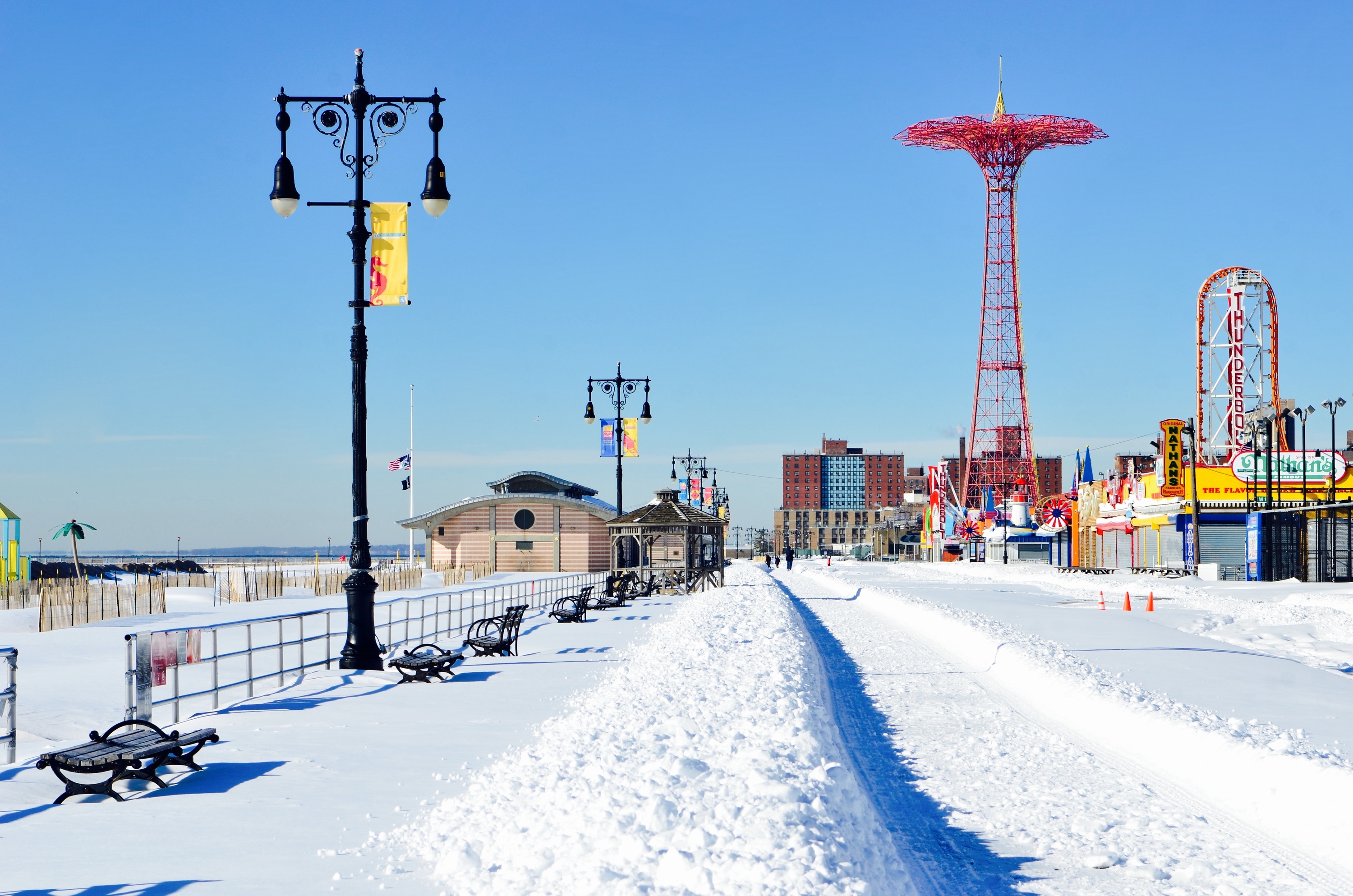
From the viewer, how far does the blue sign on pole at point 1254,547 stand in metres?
49.0

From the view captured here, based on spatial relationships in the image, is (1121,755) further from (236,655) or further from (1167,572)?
(1167,572)

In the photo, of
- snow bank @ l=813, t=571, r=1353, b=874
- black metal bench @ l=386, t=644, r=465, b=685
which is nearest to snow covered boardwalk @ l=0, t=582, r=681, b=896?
black metal bench @ l=386, t=644, r=465, b=685

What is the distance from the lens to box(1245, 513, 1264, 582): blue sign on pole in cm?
4897

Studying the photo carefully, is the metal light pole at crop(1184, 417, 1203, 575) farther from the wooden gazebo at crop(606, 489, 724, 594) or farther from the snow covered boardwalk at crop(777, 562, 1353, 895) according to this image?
the snow covered boardwalk at crop(777, 562, 1353, 895)

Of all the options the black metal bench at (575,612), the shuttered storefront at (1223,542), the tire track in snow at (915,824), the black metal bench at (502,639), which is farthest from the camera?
the shuttered storefront at (1223,542)

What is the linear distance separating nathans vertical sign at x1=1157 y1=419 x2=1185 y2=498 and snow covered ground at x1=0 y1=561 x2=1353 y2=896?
37.0 meters

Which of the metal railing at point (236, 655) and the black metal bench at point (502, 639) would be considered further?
the black metal bench at point (502, 639)

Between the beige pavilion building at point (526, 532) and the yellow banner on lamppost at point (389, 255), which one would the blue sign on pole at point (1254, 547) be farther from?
the yellow banner on lamppost at point (389, 255)

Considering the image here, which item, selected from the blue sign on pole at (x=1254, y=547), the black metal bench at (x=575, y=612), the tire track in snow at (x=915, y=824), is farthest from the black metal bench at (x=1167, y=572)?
the tire track in snow at (x=915, y=824)

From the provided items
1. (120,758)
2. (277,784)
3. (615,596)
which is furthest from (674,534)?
(120,758)

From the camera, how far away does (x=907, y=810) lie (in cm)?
878

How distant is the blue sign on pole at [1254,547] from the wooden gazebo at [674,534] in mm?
22559

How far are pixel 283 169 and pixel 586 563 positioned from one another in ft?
164

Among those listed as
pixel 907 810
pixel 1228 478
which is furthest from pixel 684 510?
pixel 907 810
